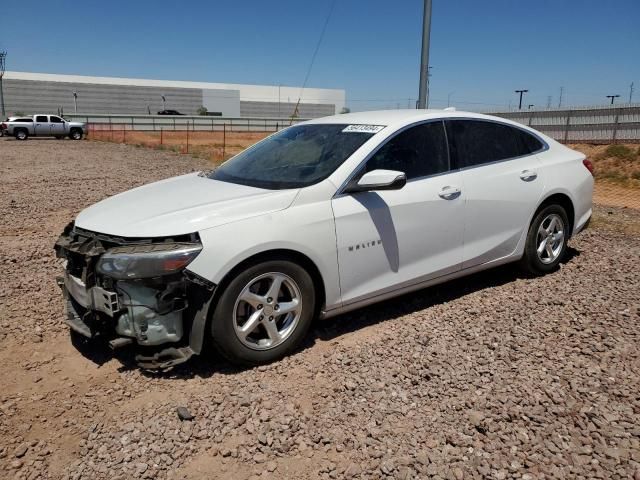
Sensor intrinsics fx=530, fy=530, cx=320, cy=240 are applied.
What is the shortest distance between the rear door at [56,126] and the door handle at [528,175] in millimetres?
36798

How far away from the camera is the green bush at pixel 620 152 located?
19.0m

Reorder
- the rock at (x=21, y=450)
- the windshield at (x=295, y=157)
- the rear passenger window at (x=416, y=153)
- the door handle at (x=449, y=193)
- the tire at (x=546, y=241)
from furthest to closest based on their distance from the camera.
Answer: the tire at (x=546, y=241), the door handle at (x=449, y=193), the rear passenger window at (x=416, y=153), the windshield at (x=295, y=157), the rock at (x=21, y=450)

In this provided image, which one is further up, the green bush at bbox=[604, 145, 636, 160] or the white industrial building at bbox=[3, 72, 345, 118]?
the white industrial building at bbox=[3, 72, 345, 118]

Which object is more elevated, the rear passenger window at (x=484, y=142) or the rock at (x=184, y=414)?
the rear passenger window at (x=484, y=142)

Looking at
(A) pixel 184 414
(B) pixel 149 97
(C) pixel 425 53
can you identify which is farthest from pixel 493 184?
(B) pixel 149 97

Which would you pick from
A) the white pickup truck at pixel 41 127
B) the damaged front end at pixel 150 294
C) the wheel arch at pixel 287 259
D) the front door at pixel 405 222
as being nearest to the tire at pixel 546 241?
the front door at pixel 405 222

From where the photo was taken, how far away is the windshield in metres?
3.83

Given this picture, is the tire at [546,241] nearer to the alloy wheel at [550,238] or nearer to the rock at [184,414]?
the alloy wheel at [550,238]

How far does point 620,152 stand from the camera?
63.8ft

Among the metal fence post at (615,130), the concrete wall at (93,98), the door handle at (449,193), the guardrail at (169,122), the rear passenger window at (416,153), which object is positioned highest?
the concrete wall at (93,98)

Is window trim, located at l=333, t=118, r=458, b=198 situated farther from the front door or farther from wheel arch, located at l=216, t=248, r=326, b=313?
wheel arch, located at l=216, t=248, r=326, b=313

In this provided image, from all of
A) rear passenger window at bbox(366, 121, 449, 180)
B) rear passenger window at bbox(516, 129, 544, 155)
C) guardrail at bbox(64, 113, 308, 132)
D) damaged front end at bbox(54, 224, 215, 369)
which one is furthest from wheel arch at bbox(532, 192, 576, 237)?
guardrail at bbox(64, 113, 308, 132)

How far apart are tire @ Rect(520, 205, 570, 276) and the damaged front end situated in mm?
3234

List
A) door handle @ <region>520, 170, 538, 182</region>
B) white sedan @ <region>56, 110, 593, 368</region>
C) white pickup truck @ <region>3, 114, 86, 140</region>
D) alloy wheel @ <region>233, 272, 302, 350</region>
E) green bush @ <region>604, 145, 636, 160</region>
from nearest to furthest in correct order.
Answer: white sedan @ <region>56, 110, 593, 368</region>, alloy wheel @ <region>233, 272, 302, 350</region>, door handle @ <region>520, 170, 538, 182</region>, green bush @ <region>604, 145, 636, 160</region>, white pickup truck @ <region>3, 114, 86, 140</region>
